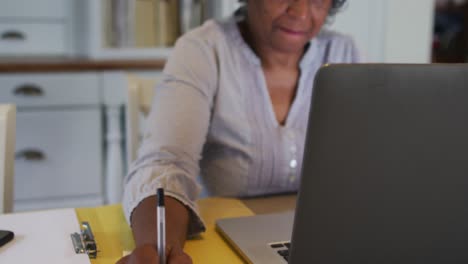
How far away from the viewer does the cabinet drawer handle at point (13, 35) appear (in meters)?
2.54

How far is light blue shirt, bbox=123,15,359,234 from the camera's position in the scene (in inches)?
43.0

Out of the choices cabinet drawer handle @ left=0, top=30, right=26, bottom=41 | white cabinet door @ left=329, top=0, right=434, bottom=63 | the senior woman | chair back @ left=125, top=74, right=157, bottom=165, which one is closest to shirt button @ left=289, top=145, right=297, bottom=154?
the senior woman

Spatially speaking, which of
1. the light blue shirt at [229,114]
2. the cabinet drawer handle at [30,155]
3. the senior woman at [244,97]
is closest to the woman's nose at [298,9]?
Answer: the senior woman at [244,97]

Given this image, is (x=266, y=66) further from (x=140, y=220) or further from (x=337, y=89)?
(x=337, y=89)

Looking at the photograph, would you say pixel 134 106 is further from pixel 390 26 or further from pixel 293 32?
pixel 390 26

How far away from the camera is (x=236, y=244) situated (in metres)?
0.80

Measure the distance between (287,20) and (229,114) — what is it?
21cm

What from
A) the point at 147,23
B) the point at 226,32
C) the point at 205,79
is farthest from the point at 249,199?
the point at 147,23

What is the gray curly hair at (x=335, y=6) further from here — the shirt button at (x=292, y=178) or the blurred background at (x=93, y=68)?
the blurred background at (x=93, y=68)

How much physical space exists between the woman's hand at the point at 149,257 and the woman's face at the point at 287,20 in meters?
0.59

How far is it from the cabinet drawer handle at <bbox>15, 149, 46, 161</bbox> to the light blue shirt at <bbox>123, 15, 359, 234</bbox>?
133 centimetres

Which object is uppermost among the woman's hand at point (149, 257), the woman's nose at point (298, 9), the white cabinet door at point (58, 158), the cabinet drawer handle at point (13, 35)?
the woman's nose at point (298, 9)

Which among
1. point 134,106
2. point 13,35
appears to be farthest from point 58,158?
point 134,106

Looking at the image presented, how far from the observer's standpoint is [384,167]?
0.53 m
